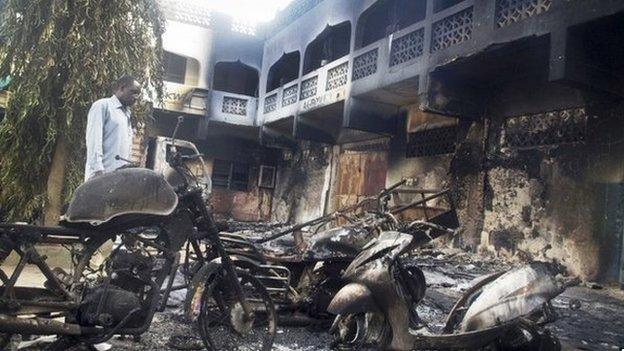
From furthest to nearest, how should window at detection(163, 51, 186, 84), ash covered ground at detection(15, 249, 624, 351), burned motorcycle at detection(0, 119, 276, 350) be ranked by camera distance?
window at detection(163, 51, 186, 84) → ash covered ground at detection(15, 249, 624, 351) → burned motorcycle at detection(0, 119, 276, 350)

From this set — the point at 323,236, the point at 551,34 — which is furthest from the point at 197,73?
the point at 323,236

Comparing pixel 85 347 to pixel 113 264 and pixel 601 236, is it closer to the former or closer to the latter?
pixel 113 264

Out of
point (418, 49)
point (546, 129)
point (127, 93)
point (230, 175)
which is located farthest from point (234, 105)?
point (127, 93)

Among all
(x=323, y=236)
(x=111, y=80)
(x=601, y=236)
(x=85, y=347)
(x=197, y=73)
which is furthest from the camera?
(x=197, y=73)

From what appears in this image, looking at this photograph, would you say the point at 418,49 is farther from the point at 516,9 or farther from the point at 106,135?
the point at 106,135

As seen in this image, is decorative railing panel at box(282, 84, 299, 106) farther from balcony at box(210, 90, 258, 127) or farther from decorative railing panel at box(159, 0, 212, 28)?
decorative railing panel at box(159, 0, 212, 28)

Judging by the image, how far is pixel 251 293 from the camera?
3545 millimetres

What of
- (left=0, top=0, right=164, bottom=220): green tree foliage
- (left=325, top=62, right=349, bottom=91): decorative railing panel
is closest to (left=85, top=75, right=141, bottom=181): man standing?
(left=0, top=0, right=164, bottom=220): green tree foliage

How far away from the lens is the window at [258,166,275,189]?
63.1 ft

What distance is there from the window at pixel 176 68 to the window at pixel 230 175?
149 inches

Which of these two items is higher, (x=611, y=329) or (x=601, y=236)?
(x=601, y=236)

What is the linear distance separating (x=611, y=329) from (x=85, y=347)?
15.3 ft

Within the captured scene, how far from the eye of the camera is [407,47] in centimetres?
911

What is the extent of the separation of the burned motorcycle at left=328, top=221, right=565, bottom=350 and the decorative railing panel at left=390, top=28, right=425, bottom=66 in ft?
21.3
